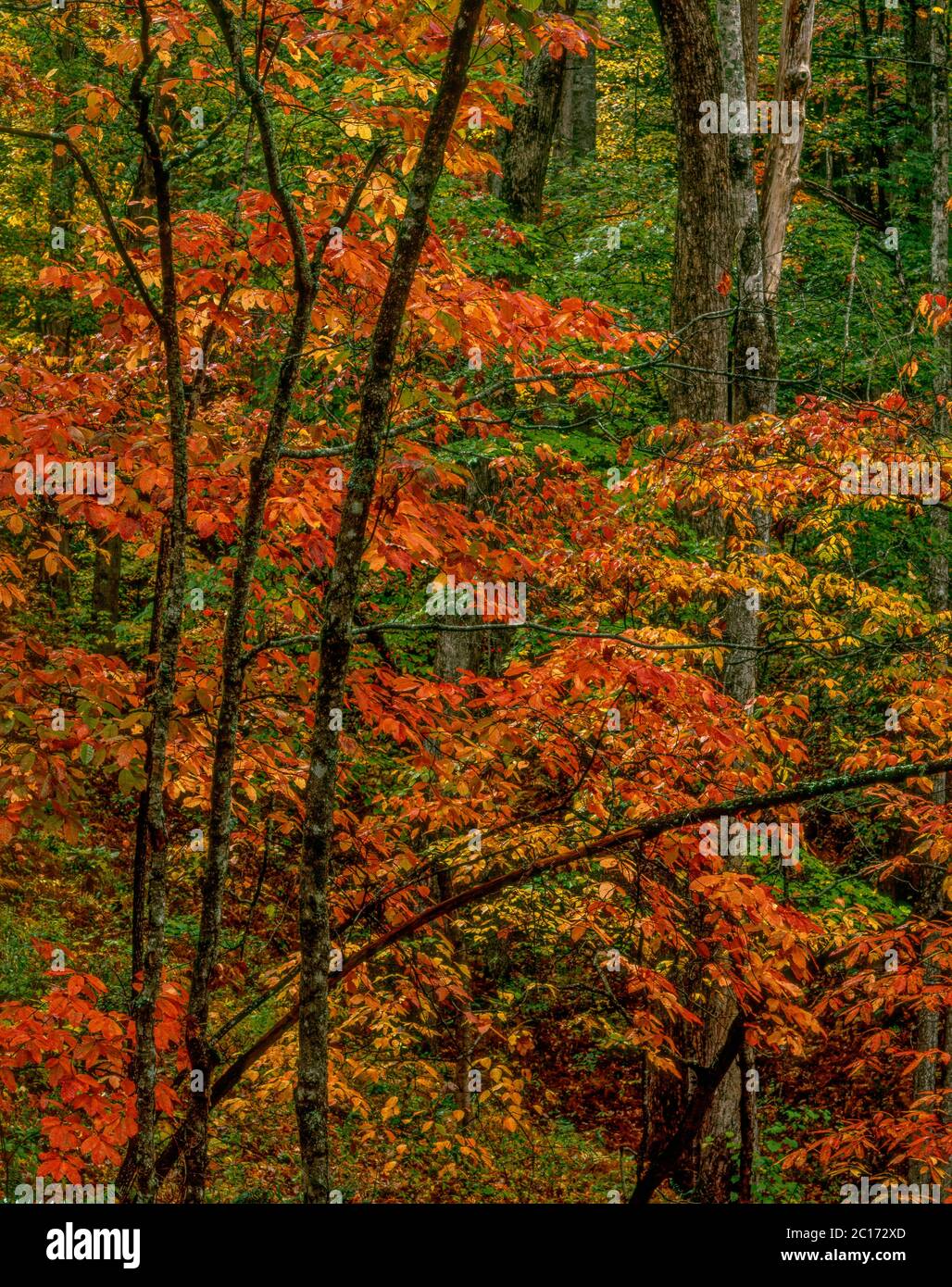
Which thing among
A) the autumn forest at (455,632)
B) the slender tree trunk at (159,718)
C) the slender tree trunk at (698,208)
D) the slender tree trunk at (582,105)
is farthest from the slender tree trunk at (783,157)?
the slender tree trunk at (582,105)

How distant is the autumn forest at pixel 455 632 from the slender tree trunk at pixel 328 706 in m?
0.02

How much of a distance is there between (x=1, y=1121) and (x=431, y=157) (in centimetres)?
762

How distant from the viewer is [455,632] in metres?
8.97

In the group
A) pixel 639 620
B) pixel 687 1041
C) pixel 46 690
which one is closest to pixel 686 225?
pixel 639 620

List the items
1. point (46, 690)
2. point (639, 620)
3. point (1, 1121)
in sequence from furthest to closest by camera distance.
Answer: point (639, 620)
point (1, 1121)
point (46, 690)

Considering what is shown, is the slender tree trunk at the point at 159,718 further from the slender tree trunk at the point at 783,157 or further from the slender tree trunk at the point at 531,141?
the slender tree trunk at the point at 531,141

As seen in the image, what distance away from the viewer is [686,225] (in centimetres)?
1138

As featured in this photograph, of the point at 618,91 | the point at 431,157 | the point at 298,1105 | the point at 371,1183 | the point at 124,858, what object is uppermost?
the point at 618,91

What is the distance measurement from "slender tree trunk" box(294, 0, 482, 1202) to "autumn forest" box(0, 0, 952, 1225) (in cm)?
2

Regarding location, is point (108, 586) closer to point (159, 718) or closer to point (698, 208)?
point (698, 208)

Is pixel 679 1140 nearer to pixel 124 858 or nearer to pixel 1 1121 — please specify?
pixel 1 1121

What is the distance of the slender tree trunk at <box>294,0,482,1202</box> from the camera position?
386 centimetres

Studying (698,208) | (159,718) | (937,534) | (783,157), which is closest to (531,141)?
(698,208)

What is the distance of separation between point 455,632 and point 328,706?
5007 millimetres
